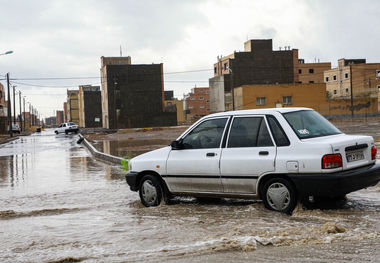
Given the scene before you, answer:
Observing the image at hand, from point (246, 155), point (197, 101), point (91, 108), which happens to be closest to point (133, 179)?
point (246, 155)

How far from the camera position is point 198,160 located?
7426mm

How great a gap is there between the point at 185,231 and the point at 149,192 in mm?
2116

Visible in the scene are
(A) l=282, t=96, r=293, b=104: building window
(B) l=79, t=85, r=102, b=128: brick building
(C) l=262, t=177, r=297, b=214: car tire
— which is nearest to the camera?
(C) l=262, t=177, r=297, b=214: car tire

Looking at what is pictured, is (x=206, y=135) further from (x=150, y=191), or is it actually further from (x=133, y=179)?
(x=133, y=179)

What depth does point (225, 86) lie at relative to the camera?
8606cm

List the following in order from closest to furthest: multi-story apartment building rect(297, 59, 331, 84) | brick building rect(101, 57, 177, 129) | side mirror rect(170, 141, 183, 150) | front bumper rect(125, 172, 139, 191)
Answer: side mirror rect(170, 141, 183, 150), front bumper rect(125, 172, 139, 191), brick building rect(101, 57, 177, 129), multi-story apartment building rect(297, 59, 331, 84)

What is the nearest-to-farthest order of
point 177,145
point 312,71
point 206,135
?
1. point 206,135
2. point 177,145
3. point 312,71

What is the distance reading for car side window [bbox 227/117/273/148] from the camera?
272 inches

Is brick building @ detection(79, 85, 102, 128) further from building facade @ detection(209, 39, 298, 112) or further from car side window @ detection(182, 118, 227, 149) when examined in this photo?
car side window @ detection(182, 118, 227, 149)

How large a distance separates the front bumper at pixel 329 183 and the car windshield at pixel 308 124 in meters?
0.60

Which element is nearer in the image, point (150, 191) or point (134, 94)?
point (150, 191)

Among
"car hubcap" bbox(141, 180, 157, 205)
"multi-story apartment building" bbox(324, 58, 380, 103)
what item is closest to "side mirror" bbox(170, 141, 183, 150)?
"car hubcap" bbox(141, 180, 157, 205)

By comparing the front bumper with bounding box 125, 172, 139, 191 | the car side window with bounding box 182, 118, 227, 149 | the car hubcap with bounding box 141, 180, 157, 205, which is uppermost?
the car side window with bounding box 182, 118, 227, 149

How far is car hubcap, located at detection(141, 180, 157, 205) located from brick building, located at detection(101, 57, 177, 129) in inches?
3143
